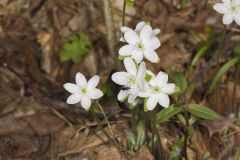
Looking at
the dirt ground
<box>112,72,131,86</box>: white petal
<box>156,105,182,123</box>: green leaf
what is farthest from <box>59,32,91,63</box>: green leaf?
<box>112,72,131,86</box>: white petal

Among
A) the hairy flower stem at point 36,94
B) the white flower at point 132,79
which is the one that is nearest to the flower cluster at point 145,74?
the white flower at point 132,79

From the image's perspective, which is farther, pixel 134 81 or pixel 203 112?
pixel 203 112

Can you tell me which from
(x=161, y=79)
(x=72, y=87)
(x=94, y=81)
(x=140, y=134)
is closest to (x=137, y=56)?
(x=161, y=79)

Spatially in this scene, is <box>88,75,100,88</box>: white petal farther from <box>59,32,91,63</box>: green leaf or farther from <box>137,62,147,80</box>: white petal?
<box>59,32,91,63</box>: green leaf

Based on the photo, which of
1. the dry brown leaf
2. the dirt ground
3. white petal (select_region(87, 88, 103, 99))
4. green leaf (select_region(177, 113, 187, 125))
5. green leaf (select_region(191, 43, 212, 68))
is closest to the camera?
white petal (select_region(87, 88, 103, 99))

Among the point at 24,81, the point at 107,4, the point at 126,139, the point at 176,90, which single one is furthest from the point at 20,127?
the point at 176,90

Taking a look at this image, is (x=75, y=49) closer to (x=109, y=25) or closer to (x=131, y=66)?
(x=109, y=25)
